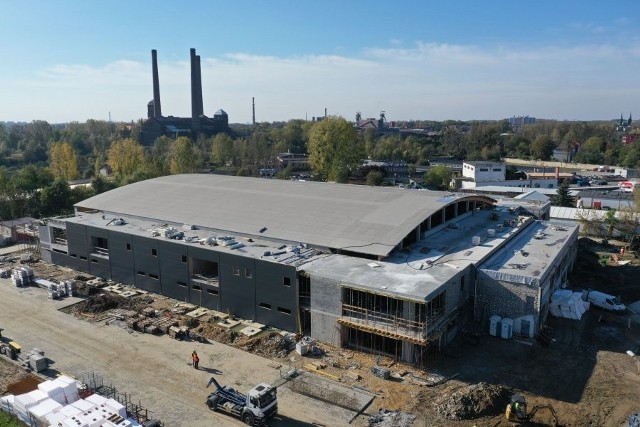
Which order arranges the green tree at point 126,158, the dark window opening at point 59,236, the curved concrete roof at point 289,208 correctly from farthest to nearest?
the green tree at point 126,158
the dark window opening at point 59,236
the curved concrete roof at point 289,208

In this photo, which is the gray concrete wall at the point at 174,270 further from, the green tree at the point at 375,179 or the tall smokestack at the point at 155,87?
the tall smokestack at the point at 155,87

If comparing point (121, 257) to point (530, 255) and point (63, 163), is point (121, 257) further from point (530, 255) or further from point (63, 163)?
point (63, 163)

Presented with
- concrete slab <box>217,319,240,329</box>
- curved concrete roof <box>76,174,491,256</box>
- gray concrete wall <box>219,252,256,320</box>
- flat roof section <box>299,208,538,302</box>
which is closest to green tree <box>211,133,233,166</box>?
curved concrete roof <box>76,174,491,256</box>

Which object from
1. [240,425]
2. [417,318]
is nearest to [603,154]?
[417,318]

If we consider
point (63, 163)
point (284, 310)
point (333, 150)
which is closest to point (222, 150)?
point (63, 163)

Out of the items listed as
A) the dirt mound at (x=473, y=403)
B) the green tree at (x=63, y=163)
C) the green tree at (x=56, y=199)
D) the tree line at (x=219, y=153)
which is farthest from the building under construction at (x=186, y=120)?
the dirt mound at (x=473, y=403)

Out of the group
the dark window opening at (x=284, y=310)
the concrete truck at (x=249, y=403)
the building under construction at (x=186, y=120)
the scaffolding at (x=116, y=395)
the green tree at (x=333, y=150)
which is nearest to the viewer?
the concrete truck at (x=249, y=403)
